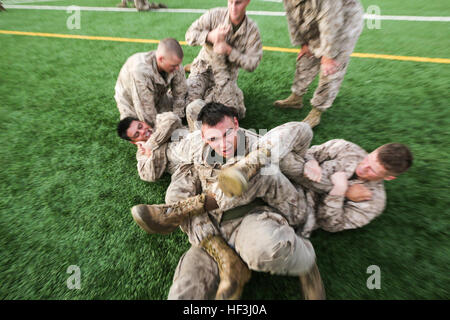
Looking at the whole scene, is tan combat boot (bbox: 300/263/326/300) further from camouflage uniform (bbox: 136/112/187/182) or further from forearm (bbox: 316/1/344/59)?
forearm (bbox: 316/1/344/59)

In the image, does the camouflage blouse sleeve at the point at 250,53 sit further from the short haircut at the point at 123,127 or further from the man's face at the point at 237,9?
the short haircut at the point at 123,127

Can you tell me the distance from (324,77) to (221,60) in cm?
109

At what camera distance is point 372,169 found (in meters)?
1.39

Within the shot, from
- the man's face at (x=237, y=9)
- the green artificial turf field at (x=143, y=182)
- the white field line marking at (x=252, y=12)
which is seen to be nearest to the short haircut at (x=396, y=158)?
the green artificial turf field at (x=143, y=182)

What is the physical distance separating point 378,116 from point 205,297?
2.51m

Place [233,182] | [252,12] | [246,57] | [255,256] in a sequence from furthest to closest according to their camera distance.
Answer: [252,12] < [246,57] < [255,256] < [233,182]

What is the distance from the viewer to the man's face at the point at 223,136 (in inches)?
53.7

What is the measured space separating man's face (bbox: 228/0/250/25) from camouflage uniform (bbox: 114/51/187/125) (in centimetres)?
76

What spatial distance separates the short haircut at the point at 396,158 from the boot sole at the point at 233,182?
877 mm

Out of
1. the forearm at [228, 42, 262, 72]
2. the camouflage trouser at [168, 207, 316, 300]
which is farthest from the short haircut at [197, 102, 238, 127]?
the forearm at [228, 42, 262, 72]

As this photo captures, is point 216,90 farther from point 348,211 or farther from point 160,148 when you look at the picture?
point 348,211

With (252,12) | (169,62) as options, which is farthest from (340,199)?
(252,12)

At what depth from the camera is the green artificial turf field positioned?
→ 1.51 meters

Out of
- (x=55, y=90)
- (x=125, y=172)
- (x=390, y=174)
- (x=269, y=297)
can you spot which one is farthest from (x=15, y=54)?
(x=390, y=174)
